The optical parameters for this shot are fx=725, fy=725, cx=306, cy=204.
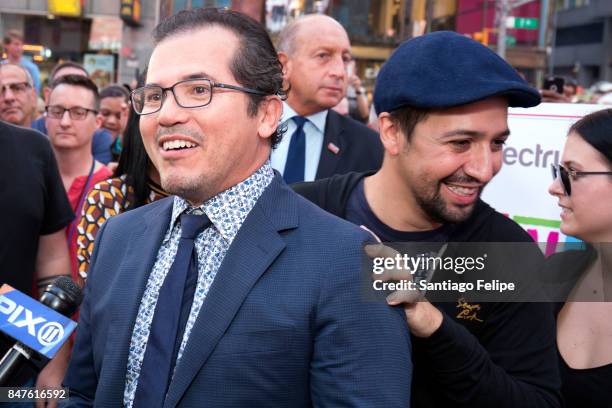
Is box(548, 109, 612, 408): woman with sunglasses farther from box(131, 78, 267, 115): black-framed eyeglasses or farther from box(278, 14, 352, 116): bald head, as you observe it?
box(278, 14, 352, 116): bald head

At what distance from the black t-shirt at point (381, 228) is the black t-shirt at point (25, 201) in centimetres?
144

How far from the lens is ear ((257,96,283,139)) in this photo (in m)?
1.93

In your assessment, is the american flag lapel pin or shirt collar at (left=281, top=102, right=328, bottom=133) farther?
shirt collar at (left=281, top=102, right=328, bottom=133)

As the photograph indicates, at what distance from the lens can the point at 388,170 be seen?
2.35 meters

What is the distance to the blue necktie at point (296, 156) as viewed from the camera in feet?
14.0

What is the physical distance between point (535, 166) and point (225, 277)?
7.16 ft

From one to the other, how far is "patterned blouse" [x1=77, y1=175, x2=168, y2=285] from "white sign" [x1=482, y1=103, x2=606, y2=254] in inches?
65.7

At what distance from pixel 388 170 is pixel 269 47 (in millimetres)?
595

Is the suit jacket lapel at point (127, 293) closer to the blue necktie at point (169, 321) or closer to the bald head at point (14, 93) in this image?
the blue necktie at point (169, 321)

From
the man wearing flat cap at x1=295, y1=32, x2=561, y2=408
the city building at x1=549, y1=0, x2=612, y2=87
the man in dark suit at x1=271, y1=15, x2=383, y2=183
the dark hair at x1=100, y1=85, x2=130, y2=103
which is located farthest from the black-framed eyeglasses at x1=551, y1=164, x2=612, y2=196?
the city building at x1=549, y1=0, x2=612, y2=87

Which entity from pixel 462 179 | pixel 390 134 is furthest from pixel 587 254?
pixel 390 134

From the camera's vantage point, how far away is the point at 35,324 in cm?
202

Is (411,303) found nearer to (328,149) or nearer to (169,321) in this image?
(169,321)

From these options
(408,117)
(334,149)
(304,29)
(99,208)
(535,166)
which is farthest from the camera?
(304,29)
